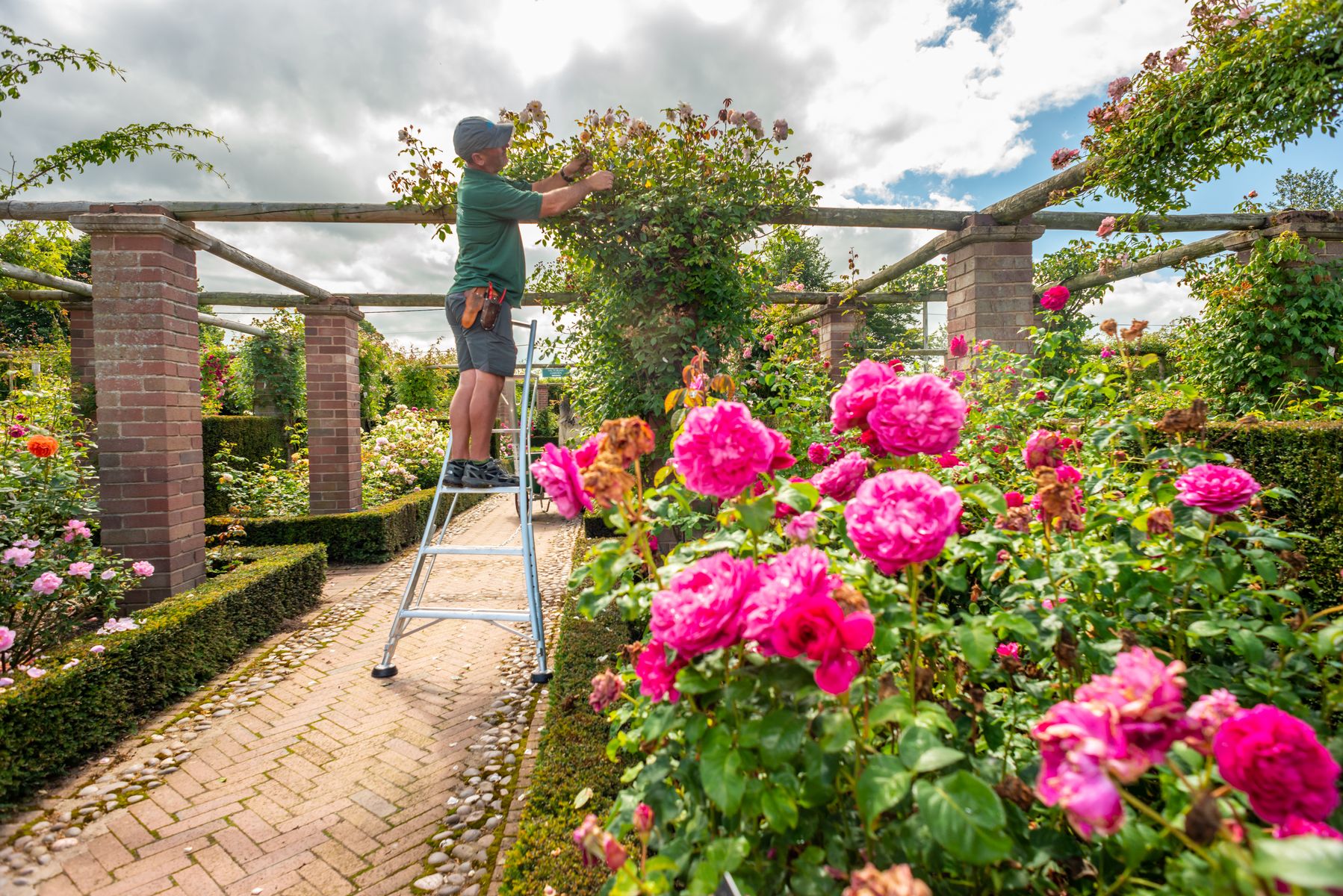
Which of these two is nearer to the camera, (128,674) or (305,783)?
(305,783)

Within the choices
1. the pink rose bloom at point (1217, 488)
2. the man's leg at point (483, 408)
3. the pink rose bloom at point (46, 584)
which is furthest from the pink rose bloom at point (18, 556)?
the pink rose bloom at point (1217, 488)

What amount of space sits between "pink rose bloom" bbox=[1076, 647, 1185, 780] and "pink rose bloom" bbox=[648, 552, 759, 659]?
0.41 metres

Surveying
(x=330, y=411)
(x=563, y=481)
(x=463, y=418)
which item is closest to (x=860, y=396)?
(x=563, y=481)

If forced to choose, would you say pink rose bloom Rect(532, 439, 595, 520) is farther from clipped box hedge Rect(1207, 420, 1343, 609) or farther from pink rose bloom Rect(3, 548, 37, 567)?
pink rose bloom Rect(3, 548, 37, 567)

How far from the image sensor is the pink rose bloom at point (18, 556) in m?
2.80

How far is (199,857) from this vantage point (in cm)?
202

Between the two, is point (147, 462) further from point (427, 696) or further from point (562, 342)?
point (562, 342)

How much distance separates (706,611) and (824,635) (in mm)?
156

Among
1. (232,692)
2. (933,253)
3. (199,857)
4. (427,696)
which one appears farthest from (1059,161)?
(232,692)

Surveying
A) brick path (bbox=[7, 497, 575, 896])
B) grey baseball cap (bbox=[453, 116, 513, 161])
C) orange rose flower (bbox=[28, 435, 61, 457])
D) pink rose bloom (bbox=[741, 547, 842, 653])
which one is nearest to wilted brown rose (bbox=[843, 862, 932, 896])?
pink rose bloom (bbox=[741, 547, 842, 653])

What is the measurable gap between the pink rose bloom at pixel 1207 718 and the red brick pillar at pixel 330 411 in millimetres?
7498

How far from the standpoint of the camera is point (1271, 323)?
5605mm

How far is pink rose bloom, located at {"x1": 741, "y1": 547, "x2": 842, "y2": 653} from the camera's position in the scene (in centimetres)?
82

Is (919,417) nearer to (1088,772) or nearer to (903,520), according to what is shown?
(903,520)
